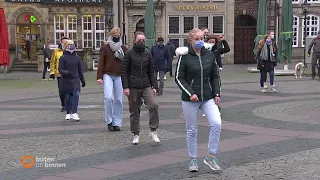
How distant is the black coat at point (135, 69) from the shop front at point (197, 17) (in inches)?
1011

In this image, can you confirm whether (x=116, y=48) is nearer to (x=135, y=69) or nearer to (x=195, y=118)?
(x=135, y=69)

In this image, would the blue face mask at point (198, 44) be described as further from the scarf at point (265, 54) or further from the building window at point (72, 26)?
the building window at point (72, 26)

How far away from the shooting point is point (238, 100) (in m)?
14.0

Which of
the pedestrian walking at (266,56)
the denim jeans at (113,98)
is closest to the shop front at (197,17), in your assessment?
the pedestrian walking at (266,56)

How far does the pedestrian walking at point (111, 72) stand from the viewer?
9.23 meters

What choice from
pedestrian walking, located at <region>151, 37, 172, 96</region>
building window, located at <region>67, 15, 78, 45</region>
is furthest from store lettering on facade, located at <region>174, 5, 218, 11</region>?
pedestrian walking, located at <region>151, 37, 172, 96</region>

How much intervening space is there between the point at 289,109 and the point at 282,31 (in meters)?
12.3

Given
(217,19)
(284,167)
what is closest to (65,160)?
(284,167)

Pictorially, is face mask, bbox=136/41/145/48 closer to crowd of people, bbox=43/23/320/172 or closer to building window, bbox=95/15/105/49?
crowd of people, bbox=43/23/320/172

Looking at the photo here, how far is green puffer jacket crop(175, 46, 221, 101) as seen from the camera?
628cm

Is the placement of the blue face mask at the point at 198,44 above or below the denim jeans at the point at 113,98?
above

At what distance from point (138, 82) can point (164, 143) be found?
1.16 m

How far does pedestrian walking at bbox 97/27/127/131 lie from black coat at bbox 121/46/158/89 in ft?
3.17

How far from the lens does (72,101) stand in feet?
36.0
